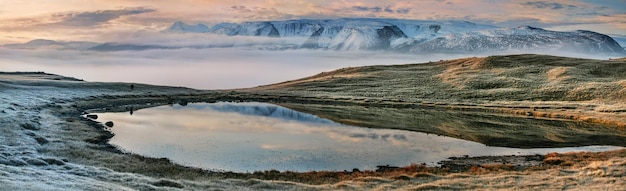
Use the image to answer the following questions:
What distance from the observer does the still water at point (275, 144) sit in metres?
36.1

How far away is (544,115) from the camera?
73.5 m

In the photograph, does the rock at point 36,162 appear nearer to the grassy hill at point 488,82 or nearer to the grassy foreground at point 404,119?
the grassy foreground at point 404,119

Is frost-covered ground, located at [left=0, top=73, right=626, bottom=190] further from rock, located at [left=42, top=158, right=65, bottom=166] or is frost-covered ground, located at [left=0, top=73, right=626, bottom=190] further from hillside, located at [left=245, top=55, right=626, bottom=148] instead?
hillside, located at [left=245, top=55, right=626, bottom=148]

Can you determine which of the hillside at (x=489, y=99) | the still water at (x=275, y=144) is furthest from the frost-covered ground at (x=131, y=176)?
the hillside at (x=489, y=99)

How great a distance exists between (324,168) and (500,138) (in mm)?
25294

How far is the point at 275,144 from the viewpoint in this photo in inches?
1711

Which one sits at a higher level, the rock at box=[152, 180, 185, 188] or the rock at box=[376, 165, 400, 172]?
the rock at box=[152, 180, 185, 188]

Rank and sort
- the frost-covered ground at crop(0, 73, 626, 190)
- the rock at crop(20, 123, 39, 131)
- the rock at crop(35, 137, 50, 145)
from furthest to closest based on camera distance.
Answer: the rock at crop(20, 123, 39, 131)
the rock at crop(35, 137, 50, 145)
the frost-covered ground at crop(0, 73, 626, 190)

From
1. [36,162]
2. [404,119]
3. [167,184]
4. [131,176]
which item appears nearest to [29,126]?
[36,162]

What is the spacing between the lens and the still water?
36125mm

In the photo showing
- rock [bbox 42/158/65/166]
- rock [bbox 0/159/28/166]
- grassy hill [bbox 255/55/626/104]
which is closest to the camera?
rock [bbox 0/159/28/166]

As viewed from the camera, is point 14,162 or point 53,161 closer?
point 14,162

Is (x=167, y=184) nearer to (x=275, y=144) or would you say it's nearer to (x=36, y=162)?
(x=36, y=162)

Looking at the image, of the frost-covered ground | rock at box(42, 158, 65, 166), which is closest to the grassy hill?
the frost-covered ground
